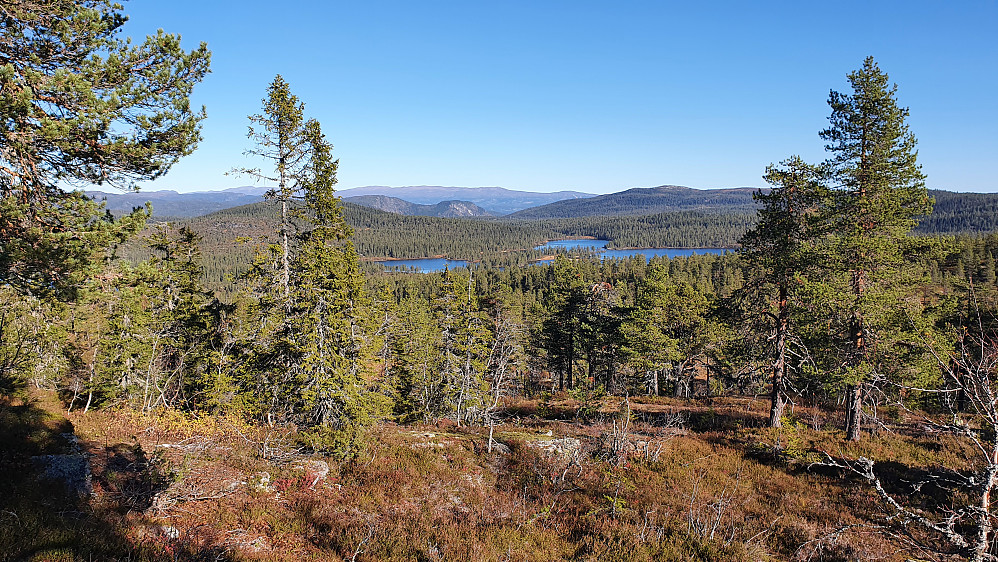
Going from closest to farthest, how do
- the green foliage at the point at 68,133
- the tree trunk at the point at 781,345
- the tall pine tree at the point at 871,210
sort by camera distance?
1. the green foliage at the point at 68,133
2. the tall pine tree at the point at 871,210
3. the tree trunk at the point at 781,345

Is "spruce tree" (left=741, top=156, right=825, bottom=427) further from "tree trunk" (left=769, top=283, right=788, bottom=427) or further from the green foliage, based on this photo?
the green foliage

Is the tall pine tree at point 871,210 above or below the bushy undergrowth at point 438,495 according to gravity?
above

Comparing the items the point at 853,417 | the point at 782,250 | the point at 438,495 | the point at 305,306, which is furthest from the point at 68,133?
the point at 853,417

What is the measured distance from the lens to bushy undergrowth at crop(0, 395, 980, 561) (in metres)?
8.14

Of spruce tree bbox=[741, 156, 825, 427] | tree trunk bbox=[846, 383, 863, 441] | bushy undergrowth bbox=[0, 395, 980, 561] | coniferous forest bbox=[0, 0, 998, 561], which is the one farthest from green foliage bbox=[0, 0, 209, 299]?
tree trunk bbox=[846, 383, 863, 441]

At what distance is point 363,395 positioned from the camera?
15.5 metres

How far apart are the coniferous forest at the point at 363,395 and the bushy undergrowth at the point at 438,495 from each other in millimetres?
87

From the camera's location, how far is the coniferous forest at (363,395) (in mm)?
6941

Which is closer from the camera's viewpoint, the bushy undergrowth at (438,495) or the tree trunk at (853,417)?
the bushy undergrowth at (438,495)

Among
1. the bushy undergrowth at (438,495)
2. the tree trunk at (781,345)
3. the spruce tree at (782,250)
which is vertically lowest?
the bushy undergrowth at (438,495)

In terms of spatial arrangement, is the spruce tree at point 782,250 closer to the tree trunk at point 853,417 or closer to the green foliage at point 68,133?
the tree trunk at point 853,417

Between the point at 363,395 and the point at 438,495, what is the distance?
5017 mm

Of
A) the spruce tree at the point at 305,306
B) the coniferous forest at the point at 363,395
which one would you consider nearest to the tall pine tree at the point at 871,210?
the coniferous forest at the point at 363,395

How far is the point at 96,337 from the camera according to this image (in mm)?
19875
